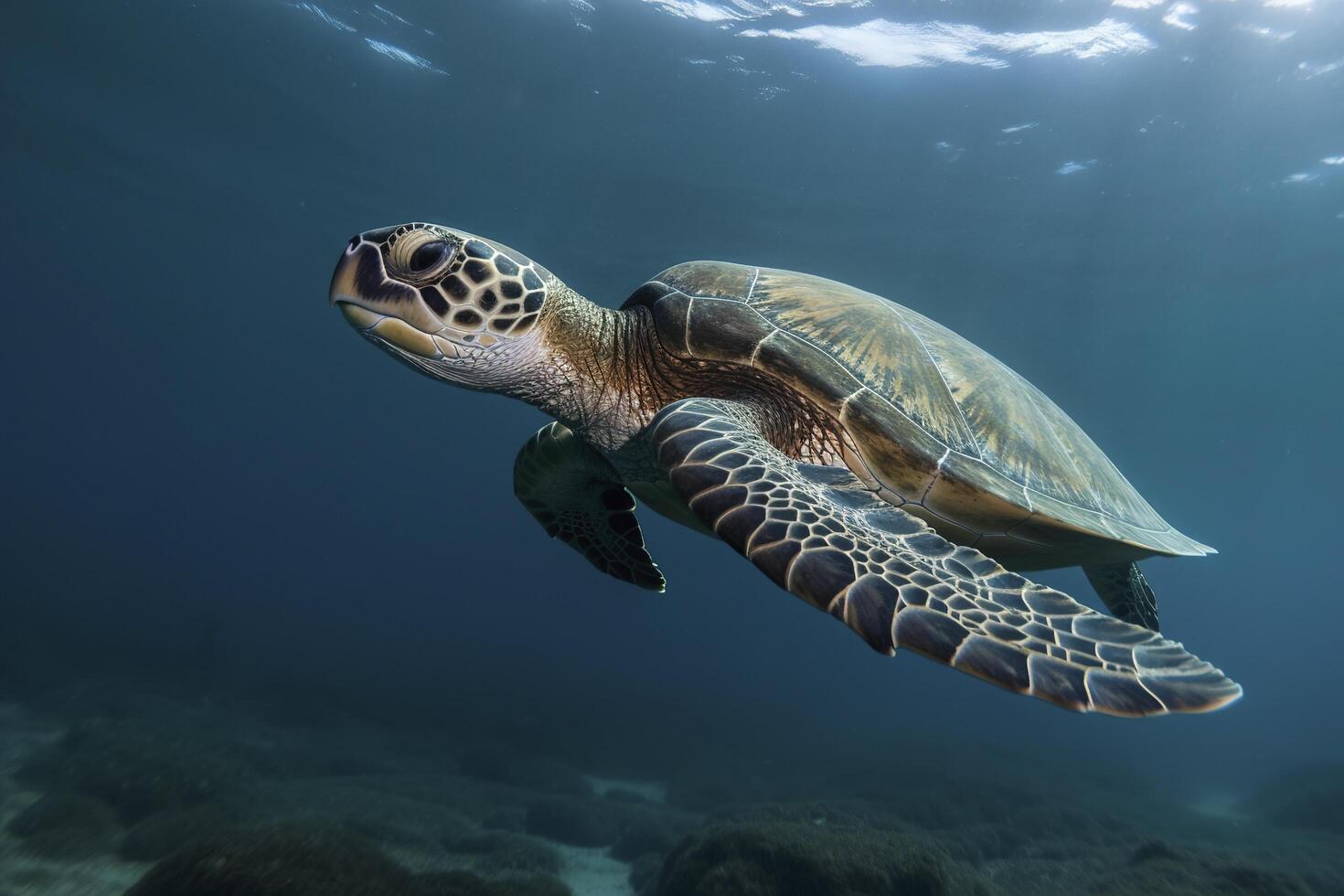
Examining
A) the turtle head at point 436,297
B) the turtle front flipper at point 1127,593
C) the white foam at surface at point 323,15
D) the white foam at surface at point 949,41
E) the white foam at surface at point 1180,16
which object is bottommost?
the turtle front flipper at point 1127,593

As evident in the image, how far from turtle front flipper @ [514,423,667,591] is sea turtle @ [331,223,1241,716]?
0.04m

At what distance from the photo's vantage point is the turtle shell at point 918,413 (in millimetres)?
2877

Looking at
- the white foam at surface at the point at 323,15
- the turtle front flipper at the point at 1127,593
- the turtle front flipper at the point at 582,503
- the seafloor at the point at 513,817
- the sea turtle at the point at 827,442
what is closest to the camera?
the sea turtle at the point at 827,442

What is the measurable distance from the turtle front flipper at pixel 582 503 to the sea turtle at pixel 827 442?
40 mm

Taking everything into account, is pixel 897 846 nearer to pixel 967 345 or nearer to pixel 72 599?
pixel 967 345

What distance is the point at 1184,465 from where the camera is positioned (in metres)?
41.2

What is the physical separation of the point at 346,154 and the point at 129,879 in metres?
18.7

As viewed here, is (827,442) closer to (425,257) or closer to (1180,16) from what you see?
(425,257)

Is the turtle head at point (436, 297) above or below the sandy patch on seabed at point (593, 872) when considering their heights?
above

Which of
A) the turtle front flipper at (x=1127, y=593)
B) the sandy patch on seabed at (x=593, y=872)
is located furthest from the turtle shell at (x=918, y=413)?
the sandy patch on seabed at (x=593, y=872)

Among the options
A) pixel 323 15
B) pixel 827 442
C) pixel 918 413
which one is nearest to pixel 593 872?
pixel 827 442

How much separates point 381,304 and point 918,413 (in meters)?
2.39

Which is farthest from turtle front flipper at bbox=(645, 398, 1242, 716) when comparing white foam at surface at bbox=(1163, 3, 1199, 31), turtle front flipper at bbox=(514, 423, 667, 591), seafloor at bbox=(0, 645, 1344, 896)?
white foam at surface at bbox=(1163, 3, 1199, 31)

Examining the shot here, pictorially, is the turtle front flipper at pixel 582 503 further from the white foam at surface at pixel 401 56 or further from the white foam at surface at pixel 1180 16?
the white foam at surface at pixel 401 56
